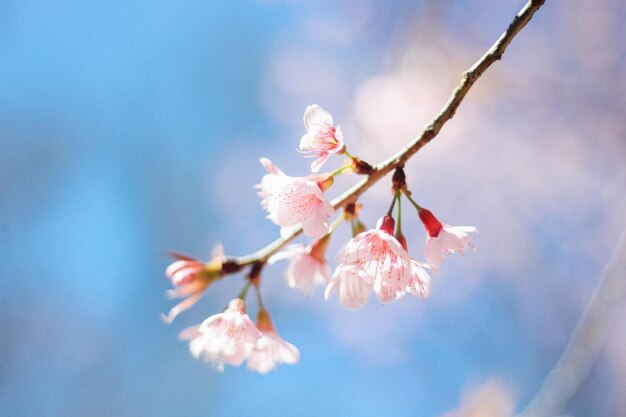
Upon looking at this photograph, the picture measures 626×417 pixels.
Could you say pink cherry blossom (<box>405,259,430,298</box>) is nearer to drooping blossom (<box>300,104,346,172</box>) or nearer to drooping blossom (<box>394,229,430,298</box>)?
drooping blossom (<box>394,229,430,298</box>)

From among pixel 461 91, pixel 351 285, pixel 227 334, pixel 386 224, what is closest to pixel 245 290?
pixel 227 334

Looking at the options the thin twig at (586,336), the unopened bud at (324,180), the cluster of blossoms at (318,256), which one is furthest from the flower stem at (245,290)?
the thin twig at (586,336)

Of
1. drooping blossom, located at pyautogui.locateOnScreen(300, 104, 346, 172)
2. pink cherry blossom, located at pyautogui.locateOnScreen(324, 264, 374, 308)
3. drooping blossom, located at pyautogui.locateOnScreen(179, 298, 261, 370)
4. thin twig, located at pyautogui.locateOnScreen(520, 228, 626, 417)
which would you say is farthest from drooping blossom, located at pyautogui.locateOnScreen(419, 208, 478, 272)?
thin twig, located at pyautogui.locateOnScreen(520, 228, 626, 417)

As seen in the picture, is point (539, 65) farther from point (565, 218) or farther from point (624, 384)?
point (624, 384)

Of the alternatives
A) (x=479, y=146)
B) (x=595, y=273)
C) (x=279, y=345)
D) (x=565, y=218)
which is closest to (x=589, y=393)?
(x=595, y=273)

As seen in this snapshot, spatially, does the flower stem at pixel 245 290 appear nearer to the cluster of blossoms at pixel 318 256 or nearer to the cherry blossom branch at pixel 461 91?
the cluster of blossoms at pixel 318 256

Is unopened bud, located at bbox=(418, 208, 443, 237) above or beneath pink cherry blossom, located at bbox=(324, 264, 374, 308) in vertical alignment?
above
